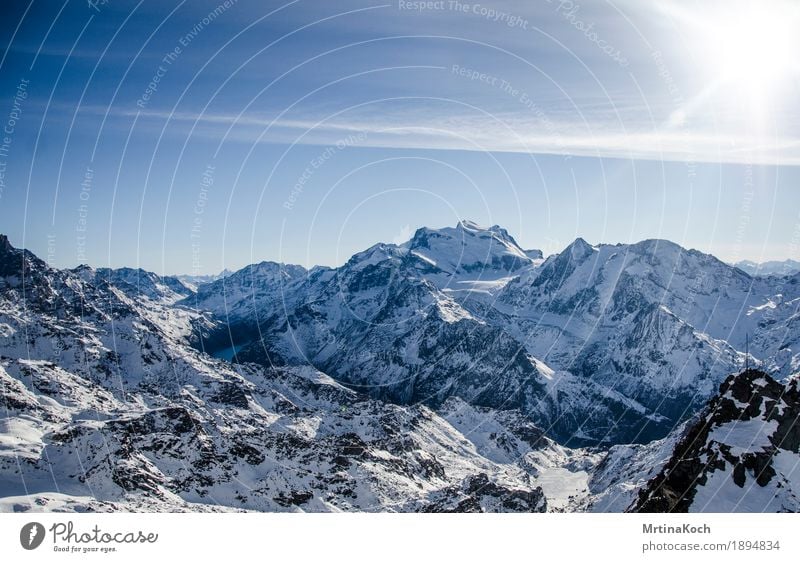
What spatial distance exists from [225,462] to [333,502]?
1281 inches

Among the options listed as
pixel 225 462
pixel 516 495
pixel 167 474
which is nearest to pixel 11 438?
pixel 167 474

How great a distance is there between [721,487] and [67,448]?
14347cm

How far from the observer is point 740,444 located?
62500mm

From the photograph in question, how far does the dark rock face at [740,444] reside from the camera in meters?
58.1

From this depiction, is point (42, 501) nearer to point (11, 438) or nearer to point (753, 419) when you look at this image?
point (11, 438)

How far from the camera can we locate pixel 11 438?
157500mm

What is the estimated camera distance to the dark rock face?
5806 cm

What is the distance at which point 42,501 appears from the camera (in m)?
109
